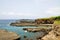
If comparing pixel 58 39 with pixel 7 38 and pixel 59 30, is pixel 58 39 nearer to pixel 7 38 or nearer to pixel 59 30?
pixel 59 30

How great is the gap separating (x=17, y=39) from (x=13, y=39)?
152 centimetres

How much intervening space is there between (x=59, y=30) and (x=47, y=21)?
54.8 meters

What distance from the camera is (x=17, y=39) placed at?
3108 centimetres

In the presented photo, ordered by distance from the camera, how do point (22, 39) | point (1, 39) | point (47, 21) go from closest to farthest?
point (1, 39)
point (22, 39)
point (47, 21)

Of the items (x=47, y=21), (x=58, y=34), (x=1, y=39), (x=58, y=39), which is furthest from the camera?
(x=47, y=21)

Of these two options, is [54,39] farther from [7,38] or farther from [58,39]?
[7,38]

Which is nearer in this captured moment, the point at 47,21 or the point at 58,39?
the point at 58,39

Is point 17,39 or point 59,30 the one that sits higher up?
point 59,30

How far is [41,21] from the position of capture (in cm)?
8238

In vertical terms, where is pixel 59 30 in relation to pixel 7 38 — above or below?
above

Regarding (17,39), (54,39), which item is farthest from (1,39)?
(54,39)

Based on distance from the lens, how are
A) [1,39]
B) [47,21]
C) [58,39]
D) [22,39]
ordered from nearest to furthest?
[58,39]
[1,39]
[22,39]
[47,21]

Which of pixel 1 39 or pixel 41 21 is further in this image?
pixel 41 21

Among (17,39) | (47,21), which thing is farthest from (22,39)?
(47,21)
